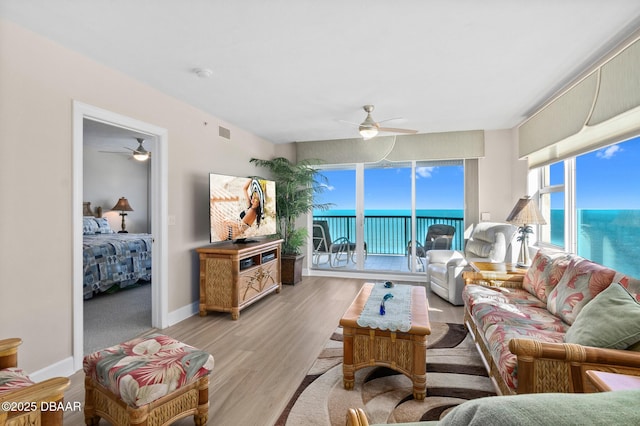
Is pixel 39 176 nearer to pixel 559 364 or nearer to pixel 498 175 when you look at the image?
pixel 559 364

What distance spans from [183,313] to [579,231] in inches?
173

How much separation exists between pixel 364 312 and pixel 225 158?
299 cm

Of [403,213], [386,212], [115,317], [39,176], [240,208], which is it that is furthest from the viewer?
[386,212]

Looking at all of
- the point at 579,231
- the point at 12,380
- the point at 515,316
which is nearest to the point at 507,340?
the point at 515,316

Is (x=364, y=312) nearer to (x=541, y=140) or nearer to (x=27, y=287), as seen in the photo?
(x=27, y=287)

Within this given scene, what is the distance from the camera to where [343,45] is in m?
2.25

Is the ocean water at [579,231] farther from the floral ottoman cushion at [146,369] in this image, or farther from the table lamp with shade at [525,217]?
the floral ottoman cushion at [146,369]

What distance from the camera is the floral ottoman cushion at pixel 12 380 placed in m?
1.28

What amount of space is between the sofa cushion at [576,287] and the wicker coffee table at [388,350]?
0.98m

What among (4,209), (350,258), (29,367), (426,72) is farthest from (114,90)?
(350,258)

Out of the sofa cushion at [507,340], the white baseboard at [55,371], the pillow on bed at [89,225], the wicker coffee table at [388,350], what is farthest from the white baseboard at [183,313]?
the pillow on bed at [89,225]

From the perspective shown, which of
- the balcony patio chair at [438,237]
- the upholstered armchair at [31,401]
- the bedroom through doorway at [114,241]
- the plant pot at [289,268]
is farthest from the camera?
the balcony patio chair at [438,237]

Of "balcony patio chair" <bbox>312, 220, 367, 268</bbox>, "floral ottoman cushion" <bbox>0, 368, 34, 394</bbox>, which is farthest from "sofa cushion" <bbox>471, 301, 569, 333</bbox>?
"balcony patio chair" <bbox>312, 220, 367, 268</bbox>

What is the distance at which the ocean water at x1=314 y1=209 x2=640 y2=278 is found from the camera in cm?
258
